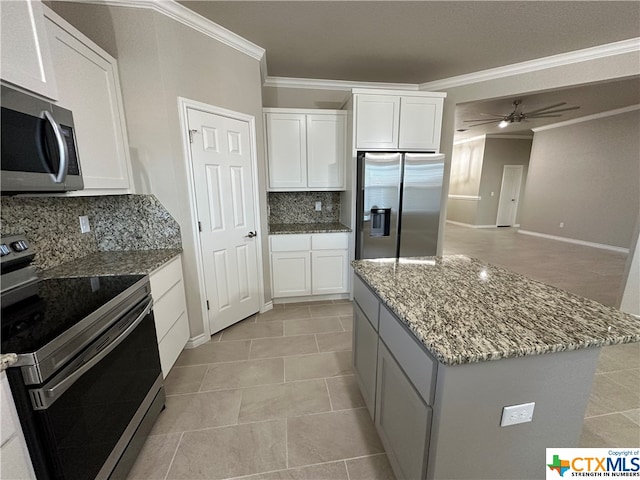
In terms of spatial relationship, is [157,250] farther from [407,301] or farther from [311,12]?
[311,12]

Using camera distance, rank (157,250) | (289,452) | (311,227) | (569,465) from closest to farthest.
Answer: (569,465)
(289,452)
(157,250)
(311,227)

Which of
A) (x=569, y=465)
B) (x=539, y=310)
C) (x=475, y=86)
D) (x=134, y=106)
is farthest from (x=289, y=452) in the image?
(x=475, y=86)

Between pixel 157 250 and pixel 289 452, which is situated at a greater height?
pixel 157 250

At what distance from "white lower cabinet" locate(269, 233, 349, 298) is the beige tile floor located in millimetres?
448

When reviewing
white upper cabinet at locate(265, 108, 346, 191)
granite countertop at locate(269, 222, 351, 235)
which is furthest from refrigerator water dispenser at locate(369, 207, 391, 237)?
white upper cabinet at locate(265, 108, 346, 191)

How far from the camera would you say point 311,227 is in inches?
134

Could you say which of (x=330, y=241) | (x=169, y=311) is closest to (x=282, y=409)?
(x=169, y=311)

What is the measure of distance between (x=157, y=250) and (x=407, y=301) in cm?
201

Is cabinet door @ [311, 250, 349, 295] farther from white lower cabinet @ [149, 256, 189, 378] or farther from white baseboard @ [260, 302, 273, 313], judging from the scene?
white lower cabinet @ [149, 256, 189, 378]

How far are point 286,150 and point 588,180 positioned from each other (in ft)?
22.9

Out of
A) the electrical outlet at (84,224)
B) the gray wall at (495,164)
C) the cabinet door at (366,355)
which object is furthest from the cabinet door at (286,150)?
the gray wall at (495,164)

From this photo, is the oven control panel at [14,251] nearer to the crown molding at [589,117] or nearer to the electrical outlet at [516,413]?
the electrical outlet at [516,413]

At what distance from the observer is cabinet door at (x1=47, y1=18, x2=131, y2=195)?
1479 mm

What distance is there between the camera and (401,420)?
45.9 inches
